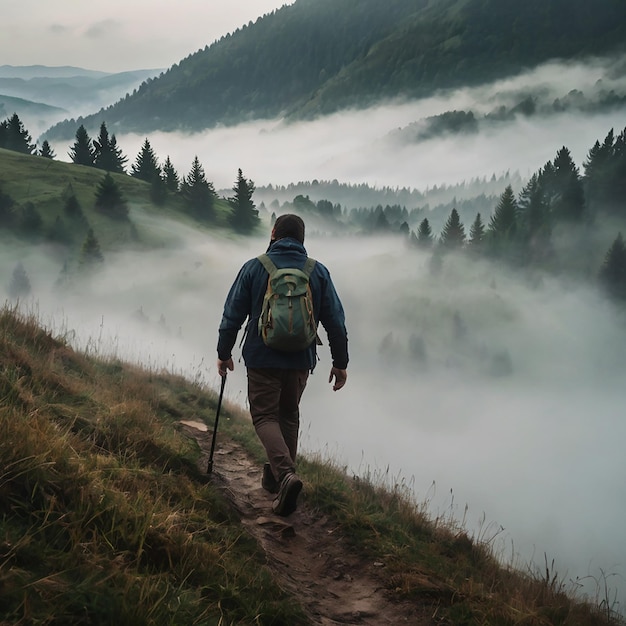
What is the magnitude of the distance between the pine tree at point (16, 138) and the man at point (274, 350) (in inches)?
4149

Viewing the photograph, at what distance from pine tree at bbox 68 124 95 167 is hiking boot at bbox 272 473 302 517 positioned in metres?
107

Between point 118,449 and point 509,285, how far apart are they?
6608 inches

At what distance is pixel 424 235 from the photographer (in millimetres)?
166500

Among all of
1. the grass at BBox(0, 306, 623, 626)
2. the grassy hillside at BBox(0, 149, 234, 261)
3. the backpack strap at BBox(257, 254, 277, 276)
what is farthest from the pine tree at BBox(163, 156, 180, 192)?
the backpack strap at BBox(257, 254, 277, 276)

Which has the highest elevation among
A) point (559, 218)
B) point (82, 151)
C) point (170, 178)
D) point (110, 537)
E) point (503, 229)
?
point (82, 151)

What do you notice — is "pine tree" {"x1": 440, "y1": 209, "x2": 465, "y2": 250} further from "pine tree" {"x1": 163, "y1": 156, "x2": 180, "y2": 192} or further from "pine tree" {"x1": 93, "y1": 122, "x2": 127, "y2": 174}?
"pine tree" {"x1": 93, "y1": 122, "x2": 127, "y2": 174}

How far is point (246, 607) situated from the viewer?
2.86 meters

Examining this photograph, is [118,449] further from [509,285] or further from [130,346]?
[509,285]

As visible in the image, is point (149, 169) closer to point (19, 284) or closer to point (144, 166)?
point (144, 166)

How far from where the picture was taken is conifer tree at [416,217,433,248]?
163m

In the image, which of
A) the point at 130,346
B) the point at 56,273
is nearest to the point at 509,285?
the point at 56,273

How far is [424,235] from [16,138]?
113 metres

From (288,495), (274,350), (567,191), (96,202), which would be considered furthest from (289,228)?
(567,191)

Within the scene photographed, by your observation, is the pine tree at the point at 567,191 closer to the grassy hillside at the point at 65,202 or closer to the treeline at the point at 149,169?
the treeline at the point at 149,169
